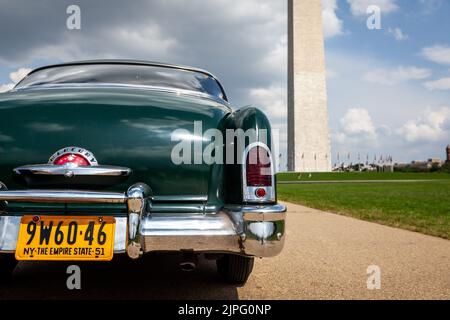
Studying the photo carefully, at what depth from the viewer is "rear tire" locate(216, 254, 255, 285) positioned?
297 cm

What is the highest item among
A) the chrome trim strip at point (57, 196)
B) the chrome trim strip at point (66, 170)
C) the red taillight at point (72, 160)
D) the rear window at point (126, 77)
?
the rear window at point (126, 77)

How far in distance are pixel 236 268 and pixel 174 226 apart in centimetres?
106

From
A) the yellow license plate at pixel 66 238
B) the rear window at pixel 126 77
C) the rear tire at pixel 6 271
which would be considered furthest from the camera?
the rear window at pixel 126 77

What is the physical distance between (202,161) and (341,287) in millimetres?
1489

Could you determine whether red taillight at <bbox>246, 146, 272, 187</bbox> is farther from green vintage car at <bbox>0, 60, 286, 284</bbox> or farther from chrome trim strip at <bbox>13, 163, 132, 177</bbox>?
chrome trim strip at <bbox>13, 163, 132, 177</bbox>

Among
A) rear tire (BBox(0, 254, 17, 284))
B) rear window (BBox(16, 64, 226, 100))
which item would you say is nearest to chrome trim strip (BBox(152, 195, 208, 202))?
rear window (BBox(16, 64, 226, 100))

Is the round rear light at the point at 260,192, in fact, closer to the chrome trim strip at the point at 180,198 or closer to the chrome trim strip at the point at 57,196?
the chrome trim strip at the point at 180,198

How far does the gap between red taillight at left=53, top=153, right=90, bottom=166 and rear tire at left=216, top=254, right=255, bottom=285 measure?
123 cm

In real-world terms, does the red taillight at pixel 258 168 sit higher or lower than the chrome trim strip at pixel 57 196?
higher

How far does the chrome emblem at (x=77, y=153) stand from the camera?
220 centimetres

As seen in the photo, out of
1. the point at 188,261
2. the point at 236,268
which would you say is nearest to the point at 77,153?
the point at 188,261

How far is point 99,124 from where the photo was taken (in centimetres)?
230

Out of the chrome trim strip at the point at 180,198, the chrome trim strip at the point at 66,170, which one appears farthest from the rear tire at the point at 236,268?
the chrome trim strip at the point at 66,170
